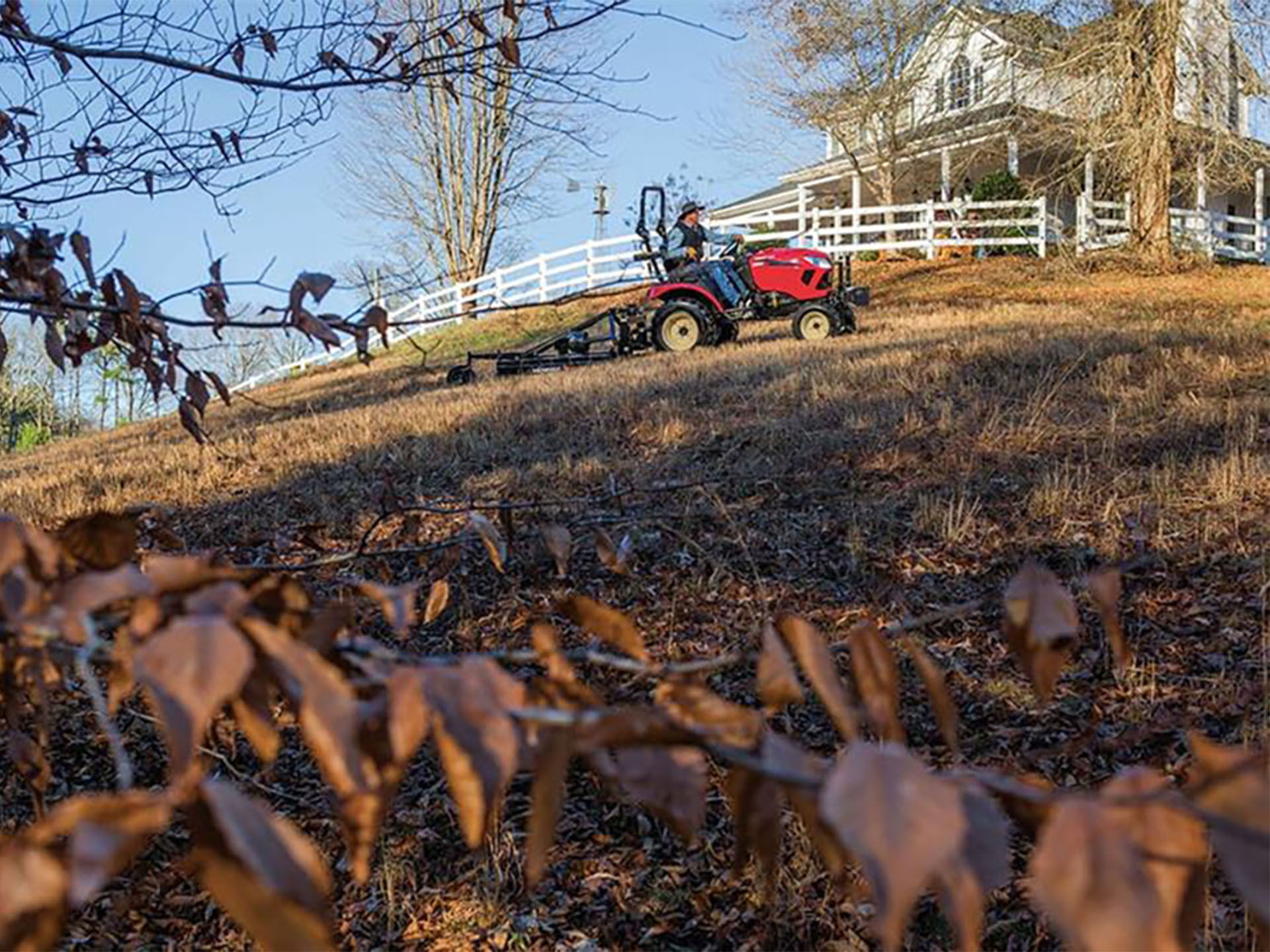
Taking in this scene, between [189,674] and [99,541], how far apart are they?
45 centimetres

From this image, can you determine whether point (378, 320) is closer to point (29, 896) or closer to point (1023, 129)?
point (29, 896)

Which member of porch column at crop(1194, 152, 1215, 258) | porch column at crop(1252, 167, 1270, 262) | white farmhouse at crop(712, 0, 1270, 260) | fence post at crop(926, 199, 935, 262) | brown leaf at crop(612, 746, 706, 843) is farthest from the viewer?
porch column at crop(1252, 167, 1270, 262)

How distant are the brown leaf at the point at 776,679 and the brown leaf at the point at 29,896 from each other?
1.61ft

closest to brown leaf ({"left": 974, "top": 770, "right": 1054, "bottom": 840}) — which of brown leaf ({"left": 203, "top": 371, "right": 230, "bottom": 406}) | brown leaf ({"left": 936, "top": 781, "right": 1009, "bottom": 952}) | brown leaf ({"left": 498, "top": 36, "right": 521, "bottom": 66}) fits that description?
brown leaf ({"left": 936, "top": 781, "right": 1009, "bottom": 952})

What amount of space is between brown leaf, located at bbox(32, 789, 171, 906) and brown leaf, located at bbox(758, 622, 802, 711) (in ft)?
1.48

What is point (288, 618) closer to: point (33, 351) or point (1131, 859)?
point (1131, 859)

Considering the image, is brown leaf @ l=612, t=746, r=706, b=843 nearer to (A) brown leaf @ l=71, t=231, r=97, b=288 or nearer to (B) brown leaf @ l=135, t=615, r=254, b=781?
(B) brown leaf @ l=135, t=615, r=254, b=781

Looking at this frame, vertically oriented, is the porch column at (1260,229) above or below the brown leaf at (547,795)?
above

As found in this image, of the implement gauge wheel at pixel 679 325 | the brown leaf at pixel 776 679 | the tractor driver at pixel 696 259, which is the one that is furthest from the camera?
the tractor driver at pixel 696 259

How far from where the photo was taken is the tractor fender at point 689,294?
12.5 metres

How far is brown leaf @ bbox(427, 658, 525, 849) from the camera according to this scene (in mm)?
641

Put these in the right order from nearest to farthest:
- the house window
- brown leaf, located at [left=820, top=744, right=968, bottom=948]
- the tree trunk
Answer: brown leaf, located at [left=820, top=744, right=968, bottom=948] → the tree trunk → the house window

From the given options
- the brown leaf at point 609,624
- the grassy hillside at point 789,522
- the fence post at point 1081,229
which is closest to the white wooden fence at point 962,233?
the fence post at point 1081,229

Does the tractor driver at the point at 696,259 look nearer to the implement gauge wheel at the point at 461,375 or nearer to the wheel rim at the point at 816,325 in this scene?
the wheel rim at the point at 816,325
